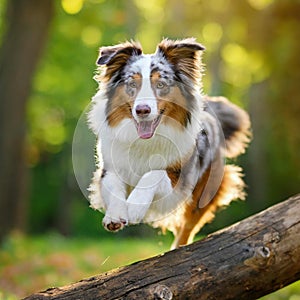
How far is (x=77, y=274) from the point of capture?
30.0ft

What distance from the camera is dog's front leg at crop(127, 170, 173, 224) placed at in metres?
4.68

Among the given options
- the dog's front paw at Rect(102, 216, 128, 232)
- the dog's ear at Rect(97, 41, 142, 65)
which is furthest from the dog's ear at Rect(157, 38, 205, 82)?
the dog's front paw at Rect(102, 216, 128, 232)

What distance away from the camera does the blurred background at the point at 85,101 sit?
11680mm

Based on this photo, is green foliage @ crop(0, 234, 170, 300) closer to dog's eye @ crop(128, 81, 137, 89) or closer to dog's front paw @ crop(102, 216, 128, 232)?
dog's front paw @ crop(102, 216, 128, 232)

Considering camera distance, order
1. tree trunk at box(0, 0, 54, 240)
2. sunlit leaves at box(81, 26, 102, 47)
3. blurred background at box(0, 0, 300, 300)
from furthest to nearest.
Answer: sunlit leaves at box(81, 26, 102, 47) < tree trunk at box(0, 0, 54, 240) < blurred background at box(0, 0, 300, 300)

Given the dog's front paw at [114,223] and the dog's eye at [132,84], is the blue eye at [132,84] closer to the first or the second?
the dog's eye at [132,84]

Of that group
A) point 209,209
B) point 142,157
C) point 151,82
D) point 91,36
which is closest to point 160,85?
point 151,82

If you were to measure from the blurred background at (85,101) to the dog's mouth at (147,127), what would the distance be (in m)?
2.53

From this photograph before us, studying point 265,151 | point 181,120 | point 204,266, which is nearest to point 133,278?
point 204,266

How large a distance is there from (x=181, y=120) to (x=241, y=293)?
1.23 metres

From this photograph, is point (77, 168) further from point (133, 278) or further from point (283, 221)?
point (283, 221)

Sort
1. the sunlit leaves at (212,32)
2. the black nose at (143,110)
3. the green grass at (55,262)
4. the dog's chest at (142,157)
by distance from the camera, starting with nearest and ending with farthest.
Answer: the black nose at (143,110) < the dog's chest at (142,157) < the green grass at (55,262) < the sunlit leaves at (212,32)

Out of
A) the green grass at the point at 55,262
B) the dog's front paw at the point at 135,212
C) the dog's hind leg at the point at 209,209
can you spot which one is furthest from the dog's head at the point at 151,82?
the green grass at the point at 55,262

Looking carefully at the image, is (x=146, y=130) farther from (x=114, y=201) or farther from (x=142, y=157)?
(x=114, y=201)
